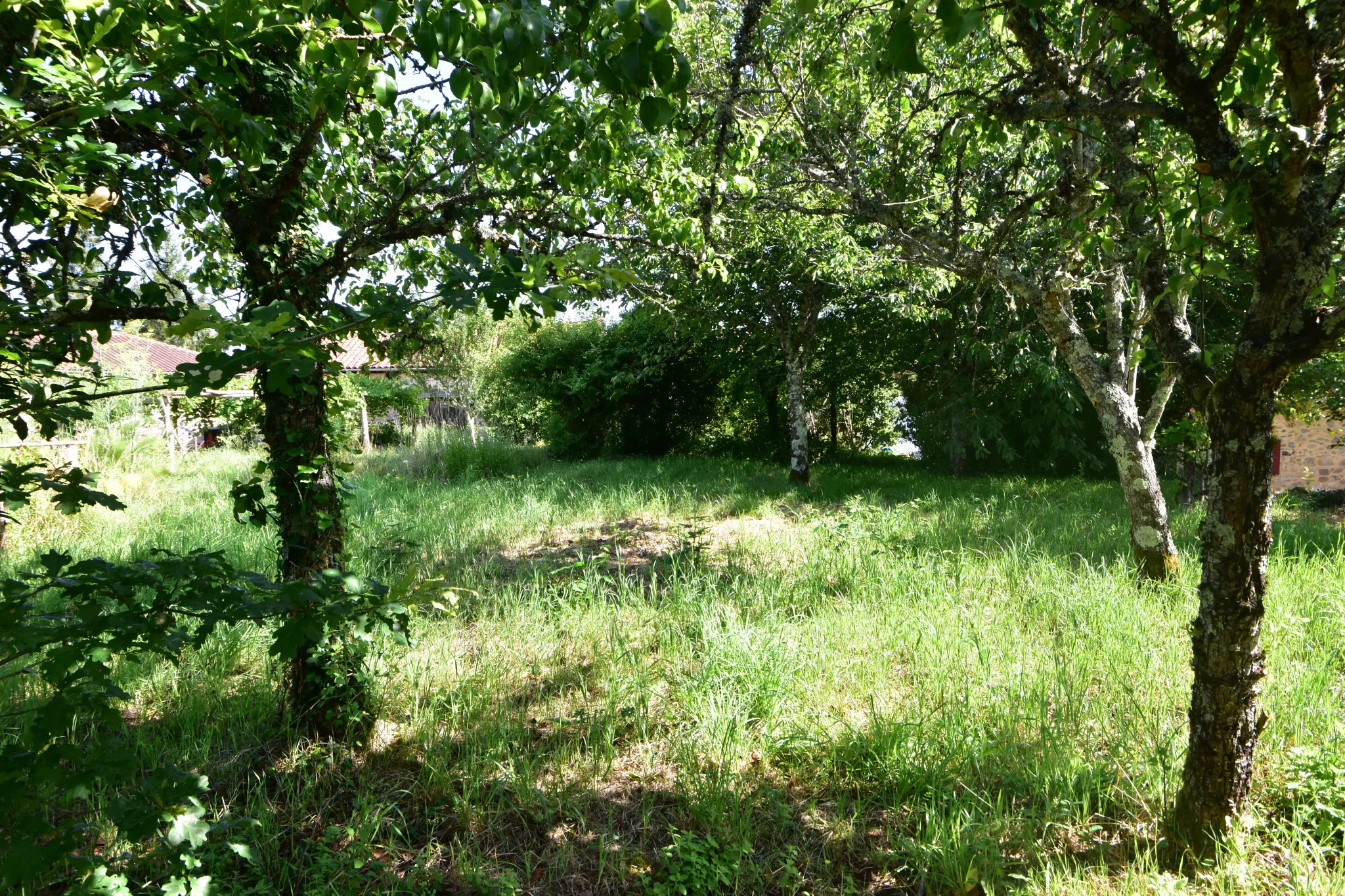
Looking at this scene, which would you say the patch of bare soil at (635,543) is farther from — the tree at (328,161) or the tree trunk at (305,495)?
the tree at (328,161)

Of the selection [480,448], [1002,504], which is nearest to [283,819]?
[1002,504]

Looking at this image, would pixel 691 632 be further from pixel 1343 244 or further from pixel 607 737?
pixel 1343 244

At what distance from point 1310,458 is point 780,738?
14.4m

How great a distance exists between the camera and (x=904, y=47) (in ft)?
3.93

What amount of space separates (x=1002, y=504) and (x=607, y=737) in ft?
21.2

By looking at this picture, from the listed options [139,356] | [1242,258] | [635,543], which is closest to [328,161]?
[1242,258]

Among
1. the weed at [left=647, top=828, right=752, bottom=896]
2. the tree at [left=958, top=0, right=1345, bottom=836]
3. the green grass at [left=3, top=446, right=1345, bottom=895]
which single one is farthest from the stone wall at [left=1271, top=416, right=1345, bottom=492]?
the weed at [left=647, top=828, right=752, bottom=896]

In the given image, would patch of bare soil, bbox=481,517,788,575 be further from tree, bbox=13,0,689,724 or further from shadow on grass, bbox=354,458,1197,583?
tree, bbox=13,0,689,724

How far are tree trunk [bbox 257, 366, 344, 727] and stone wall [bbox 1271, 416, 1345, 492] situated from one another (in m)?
14.5

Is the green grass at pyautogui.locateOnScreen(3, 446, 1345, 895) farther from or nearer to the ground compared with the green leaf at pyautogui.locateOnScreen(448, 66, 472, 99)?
nearer to the ground

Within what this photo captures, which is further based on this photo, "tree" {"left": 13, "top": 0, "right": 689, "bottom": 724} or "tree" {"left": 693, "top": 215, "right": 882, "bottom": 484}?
"tree" {"left": 693, "top": 215, "right": 882, "bottom": 484}

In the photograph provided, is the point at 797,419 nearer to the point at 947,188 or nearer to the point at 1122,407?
the point at 947,188

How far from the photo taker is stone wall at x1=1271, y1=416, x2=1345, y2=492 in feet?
39.3

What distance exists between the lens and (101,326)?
2131 millimetres
